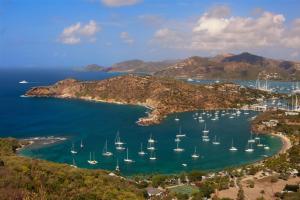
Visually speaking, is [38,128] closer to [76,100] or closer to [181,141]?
[181,141]

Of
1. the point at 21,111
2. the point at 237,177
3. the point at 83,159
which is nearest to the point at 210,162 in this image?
the point at 237,177

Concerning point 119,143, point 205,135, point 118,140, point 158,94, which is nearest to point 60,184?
point 119,143

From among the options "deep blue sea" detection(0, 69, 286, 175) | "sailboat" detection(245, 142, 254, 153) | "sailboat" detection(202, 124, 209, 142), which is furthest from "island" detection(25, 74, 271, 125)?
"sailboat" detection(245, 142, 254, 153)

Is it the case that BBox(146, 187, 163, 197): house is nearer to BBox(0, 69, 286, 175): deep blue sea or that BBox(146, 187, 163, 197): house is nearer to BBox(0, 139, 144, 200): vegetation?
BBox(0, 139, 144, 200): vegetation

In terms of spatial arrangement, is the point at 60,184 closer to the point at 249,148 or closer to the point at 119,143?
the point at 119,143

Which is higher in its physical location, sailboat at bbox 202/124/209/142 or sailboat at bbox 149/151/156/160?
sailboat at bbox 202/124/209/142

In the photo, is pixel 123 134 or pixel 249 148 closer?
pixel 249 148
